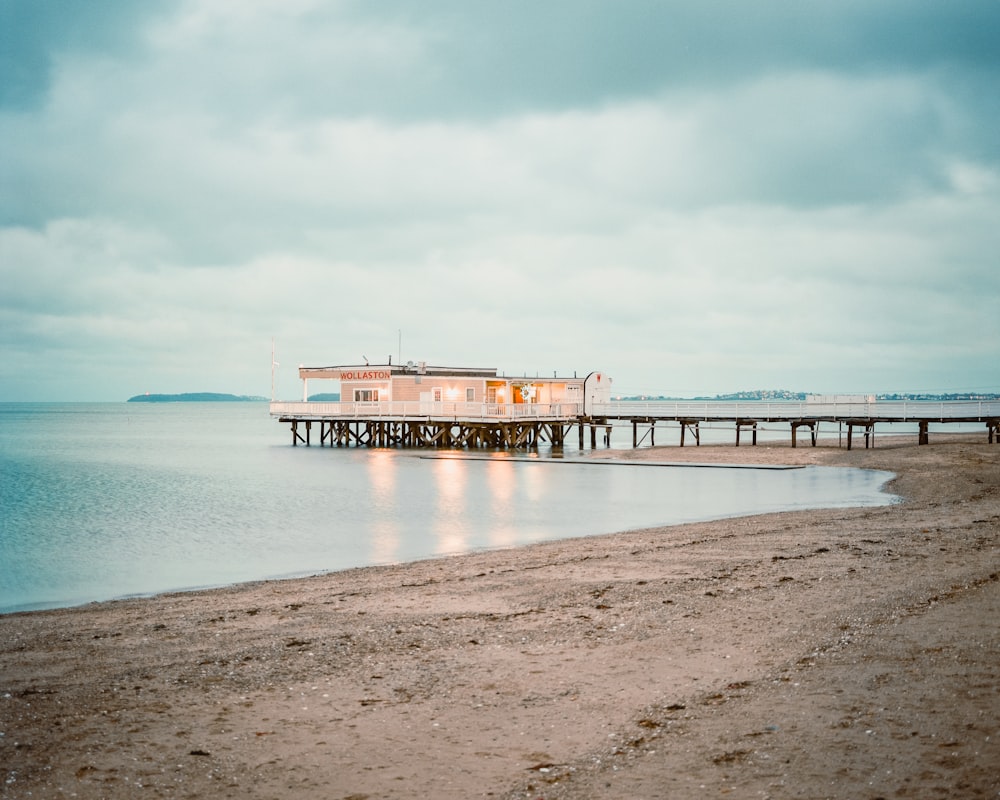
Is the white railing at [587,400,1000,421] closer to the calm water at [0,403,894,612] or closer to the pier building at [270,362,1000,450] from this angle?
the pier building at [270,362,1000,450]

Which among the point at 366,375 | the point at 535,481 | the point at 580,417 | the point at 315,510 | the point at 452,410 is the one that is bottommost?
the point at 315,510

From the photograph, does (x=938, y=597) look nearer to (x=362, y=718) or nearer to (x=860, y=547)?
(x=860, y=547)

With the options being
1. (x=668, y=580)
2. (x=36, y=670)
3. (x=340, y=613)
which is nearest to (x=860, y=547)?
(x=668, y=580)

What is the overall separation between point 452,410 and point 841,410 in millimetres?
21417

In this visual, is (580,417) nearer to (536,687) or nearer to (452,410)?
(452,410)

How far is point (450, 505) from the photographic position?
28.9 metres

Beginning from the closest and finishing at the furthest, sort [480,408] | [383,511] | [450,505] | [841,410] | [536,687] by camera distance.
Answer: [536,687] → [383,511] → [450,505] → [841,410] → [480,408]

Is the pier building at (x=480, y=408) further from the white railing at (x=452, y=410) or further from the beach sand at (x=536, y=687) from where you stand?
the beach sand at (x=536, y=687)

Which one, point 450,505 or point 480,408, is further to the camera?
point 480,408

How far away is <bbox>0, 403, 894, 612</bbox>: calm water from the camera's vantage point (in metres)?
18.8

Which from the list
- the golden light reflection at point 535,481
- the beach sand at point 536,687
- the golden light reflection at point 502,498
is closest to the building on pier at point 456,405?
the golden light reflection at point 502,498

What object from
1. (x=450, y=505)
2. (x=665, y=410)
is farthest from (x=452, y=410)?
(x=450, y=505)

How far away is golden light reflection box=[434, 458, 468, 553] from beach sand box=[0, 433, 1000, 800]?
789 centimetres

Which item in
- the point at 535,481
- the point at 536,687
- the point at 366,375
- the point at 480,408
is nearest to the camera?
the point at 536,687
